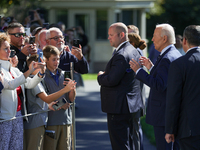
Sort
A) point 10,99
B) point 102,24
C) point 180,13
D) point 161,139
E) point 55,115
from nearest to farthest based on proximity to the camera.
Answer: point 10,99
point 161,139
point 55,115
point 102,24
point 180,13

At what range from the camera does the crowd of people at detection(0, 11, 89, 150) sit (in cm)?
439

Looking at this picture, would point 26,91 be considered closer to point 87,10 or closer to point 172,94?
point 172,94

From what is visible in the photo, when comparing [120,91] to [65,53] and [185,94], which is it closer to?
[65,53]

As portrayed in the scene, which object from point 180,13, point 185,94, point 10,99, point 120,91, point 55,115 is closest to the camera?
point 185,94

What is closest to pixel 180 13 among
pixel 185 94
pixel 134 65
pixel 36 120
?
pixel 134 65

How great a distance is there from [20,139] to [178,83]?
82.9 inches

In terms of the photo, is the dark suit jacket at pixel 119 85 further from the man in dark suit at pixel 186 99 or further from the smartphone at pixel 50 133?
the man in dark suit at pixel 186 99

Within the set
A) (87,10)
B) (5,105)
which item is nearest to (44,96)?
(5,105)

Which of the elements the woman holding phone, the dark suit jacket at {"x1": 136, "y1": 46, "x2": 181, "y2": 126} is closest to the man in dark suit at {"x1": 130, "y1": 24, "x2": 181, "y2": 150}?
the dark suit jacket at {"x1": 136, "y1": 46, "x2": 181, "y2": 126}

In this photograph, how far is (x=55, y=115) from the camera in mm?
5012

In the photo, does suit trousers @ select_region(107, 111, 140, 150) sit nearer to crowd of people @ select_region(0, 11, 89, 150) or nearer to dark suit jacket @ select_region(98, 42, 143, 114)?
dark suit jacket @ select_region(98, 42, 143, 114)

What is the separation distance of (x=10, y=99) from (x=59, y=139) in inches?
41.3

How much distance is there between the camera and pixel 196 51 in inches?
157

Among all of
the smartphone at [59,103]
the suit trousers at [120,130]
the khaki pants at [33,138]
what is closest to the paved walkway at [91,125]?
the suit trousers at [120,130]
